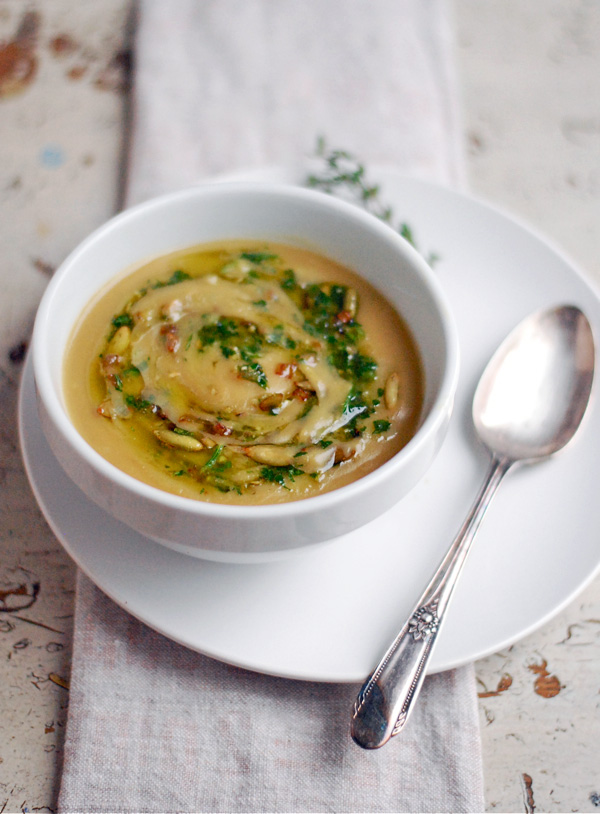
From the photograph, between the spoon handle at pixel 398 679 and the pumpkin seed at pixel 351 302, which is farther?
the pumpkin seed at pixel 351 302

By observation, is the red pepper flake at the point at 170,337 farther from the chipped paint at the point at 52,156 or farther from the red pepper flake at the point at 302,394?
the chipped paint at the point at 52,156

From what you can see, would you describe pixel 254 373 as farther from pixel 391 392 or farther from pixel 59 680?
pixel 59 680

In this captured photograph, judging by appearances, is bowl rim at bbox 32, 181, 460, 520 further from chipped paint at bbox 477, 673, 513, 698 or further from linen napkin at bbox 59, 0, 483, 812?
chipped paint at bbox 477, 673, 513, 698

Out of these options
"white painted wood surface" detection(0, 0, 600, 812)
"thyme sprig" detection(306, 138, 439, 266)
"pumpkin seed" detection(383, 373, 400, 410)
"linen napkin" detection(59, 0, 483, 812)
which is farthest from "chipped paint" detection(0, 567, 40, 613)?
"thyme sprig" detection(306, 138, 439, 266)

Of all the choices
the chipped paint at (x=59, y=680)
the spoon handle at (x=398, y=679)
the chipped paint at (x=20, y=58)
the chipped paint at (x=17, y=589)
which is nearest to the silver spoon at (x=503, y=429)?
the spoon handle at (x=398, y=679)

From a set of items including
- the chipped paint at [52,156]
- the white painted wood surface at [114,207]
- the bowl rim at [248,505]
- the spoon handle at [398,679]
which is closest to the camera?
the bowl rim at [248,505]

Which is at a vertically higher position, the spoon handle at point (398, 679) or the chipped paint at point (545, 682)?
the spoon handle at point (398, 679)
